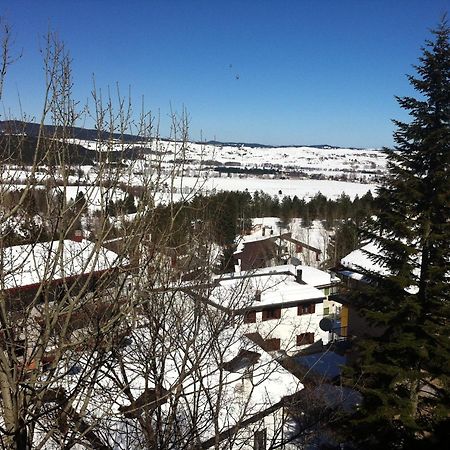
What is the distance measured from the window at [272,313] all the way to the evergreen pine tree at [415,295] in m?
11.8

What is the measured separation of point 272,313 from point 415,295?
12854 mm

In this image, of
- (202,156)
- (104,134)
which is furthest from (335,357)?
(104,134)

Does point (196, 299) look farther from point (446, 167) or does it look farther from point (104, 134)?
point (446, 167)

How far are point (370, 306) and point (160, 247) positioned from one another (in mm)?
4703

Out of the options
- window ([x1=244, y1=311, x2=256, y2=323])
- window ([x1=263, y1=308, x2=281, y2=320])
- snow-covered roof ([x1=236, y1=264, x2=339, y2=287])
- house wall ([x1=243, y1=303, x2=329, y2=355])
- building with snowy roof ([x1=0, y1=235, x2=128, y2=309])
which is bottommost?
house wall ([x1=243, y1=303, x2=329, y2=355])

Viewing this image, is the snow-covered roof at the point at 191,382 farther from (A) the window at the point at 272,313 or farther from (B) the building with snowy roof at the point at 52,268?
(A) the window at the point at 272,313

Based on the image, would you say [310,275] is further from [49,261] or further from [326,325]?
[49,261]

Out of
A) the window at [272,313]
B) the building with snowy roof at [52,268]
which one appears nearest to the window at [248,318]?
the window at [272,313]

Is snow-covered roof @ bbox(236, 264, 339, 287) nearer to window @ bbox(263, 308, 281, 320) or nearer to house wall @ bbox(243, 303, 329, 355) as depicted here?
house wall @ bbox(243, 303, 329, 355)

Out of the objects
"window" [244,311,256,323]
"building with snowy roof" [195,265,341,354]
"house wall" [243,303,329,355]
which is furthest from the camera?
"house wall" [243,303,329,355]

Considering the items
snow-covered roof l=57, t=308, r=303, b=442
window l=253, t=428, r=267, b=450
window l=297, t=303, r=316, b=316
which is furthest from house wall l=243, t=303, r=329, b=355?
window l=253, t=428, r=267, b=450

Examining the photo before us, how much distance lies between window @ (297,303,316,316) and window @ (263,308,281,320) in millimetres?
1562

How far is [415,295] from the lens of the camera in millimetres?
7238

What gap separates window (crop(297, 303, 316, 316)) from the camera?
826 inches
